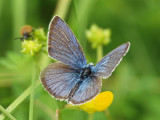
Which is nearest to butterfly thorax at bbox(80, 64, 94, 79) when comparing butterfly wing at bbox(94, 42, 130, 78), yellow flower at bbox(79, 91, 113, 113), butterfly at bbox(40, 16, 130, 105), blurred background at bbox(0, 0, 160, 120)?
butterfly at bbox(40, 16, 130, 105)

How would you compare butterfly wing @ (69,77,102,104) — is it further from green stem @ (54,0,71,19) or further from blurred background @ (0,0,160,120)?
green stem @ (54,0,71,19)

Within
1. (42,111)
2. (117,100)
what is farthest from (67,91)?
(117,100)

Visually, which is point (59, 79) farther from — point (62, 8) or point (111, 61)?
point (62, 8)

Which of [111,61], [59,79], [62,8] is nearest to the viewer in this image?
[111,61]

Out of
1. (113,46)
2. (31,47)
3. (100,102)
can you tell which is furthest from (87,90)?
(113,46)

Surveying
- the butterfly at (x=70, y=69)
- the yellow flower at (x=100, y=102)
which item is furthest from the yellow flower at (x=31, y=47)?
the yellow flower at (x=100, y=102)

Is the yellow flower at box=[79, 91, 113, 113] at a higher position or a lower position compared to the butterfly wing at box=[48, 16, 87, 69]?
lower

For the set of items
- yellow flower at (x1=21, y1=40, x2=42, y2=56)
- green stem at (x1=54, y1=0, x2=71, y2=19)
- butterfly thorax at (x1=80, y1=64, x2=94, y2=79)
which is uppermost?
green stem at (x1=54, y1=0, x2=71, y2=19)

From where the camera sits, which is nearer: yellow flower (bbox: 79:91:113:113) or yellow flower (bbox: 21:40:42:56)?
yellow flower (bbox: 79:91:113:113)
